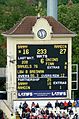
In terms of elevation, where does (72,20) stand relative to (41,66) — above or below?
above

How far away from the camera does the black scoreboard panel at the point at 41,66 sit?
32.0 metres

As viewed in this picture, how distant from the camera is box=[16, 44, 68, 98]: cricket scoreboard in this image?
32.0 meters

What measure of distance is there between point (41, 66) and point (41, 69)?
0.17 m

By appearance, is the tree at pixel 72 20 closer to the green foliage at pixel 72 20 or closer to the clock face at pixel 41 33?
the green foliage at pixel 72 20

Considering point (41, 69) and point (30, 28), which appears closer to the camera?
point (41, 69)

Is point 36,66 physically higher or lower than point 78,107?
higher

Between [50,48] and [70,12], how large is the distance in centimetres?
1905

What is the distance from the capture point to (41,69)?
3209cm

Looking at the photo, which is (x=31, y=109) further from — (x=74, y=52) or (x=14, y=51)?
(x=74, y=52)

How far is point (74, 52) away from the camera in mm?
44594

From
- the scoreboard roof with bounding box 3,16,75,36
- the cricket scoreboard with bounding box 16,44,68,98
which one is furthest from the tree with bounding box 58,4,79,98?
the cricket scoreboard with bounding box 16,44,68,98

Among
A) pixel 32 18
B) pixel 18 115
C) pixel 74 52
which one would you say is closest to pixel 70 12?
pixel 74 52

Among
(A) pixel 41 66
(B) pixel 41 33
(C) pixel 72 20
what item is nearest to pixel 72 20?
(C) pixel 72 20

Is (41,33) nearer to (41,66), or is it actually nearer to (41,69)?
(41,66)
